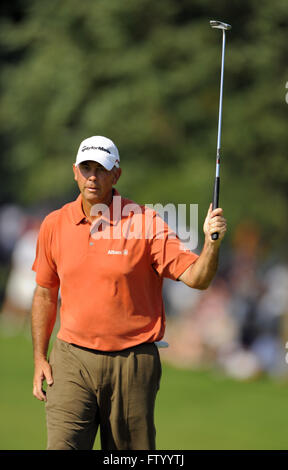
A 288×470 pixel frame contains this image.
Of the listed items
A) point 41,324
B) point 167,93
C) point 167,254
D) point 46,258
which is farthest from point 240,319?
point 167,254

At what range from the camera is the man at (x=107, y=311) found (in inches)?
212

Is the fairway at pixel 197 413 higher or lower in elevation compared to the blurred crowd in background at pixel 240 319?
lower

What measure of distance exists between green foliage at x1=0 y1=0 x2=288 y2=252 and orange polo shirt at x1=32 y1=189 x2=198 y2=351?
5.12 metres

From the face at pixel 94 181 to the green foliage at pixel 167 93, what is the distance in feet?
16.3

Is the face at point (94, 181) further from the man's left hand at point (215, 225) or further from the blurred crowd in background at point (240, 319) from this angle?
the blurred crowd in background at point (240, 319)

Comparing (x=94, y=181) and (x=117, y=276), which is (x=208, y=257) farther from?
(x=94, y=181)

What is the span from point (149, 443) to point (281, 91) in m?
6.06

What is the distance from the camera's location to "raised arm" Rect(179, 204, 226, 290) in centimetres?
504

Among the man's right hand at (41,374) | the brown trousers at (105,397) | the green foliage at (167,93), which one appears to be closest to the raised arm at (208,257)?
the brown trousers at (105,397)

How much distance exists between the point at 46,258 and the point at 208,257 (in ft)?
3.50

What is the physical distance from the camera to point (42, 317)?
225 inches
